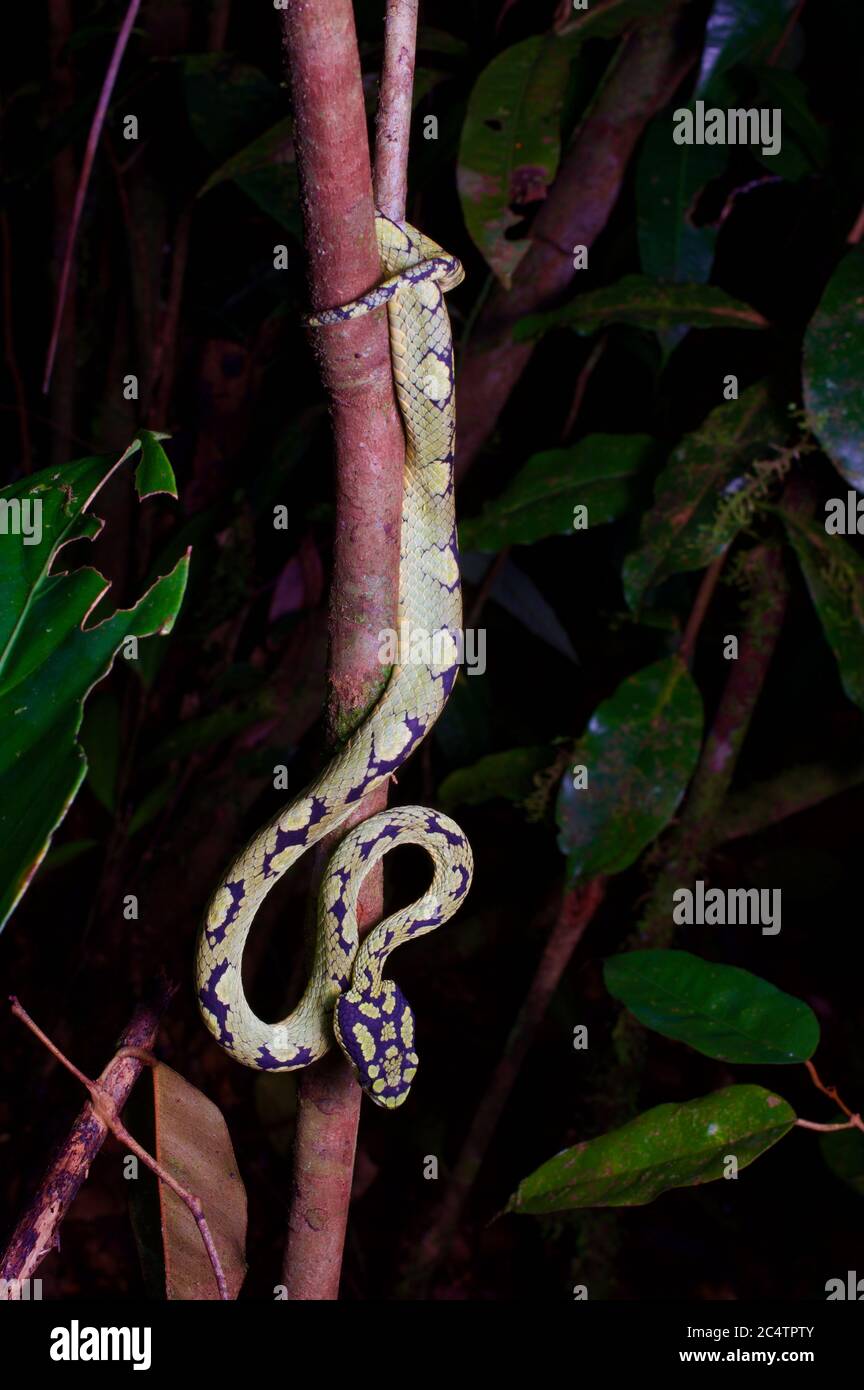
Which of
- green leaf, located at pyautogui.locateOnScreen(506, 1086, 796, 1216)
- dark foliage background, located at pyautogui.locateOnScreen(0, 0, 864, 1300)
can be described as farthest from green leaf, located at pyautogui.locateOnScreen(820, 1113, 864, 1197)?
green leaf, located at pyautogui.locateOnScreen(506, 1086, 796, 1216)

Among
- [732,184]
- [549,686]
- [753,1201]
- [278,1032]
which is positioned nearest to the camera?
[278,1032]

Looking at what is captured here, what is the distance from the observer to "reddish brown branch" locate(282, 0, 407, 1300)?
77 cm

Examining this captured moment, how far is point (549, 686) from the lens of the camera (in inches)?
136

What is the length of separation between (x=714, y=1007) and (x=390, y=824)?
0.43m

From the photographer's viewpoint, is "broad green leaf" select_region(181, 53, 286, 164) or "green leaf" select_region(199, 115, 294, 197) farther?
"broad green leaf" select_region(181, 53, 286, 164)

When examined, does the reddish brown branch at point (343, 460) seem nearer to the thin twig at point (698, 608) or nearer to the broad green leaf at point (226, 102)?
the thin twig at point (698, 608)

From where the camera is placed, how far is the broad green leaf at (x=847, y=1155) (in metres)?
2.04

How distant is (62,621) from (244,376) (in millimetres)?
2331

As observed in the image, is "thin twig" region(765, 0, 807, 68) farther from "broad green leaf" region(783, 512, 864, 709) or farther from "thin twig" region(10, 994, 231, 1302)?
"thin twig" region(10, 994, 231, 1302)

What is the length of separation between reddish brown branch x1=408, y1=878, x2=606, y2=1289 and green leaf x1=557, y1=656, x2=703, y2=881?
0.32 metres

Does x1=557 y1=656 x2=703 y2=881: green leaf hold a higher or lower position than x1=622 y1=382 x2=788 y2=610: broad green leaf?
lower
